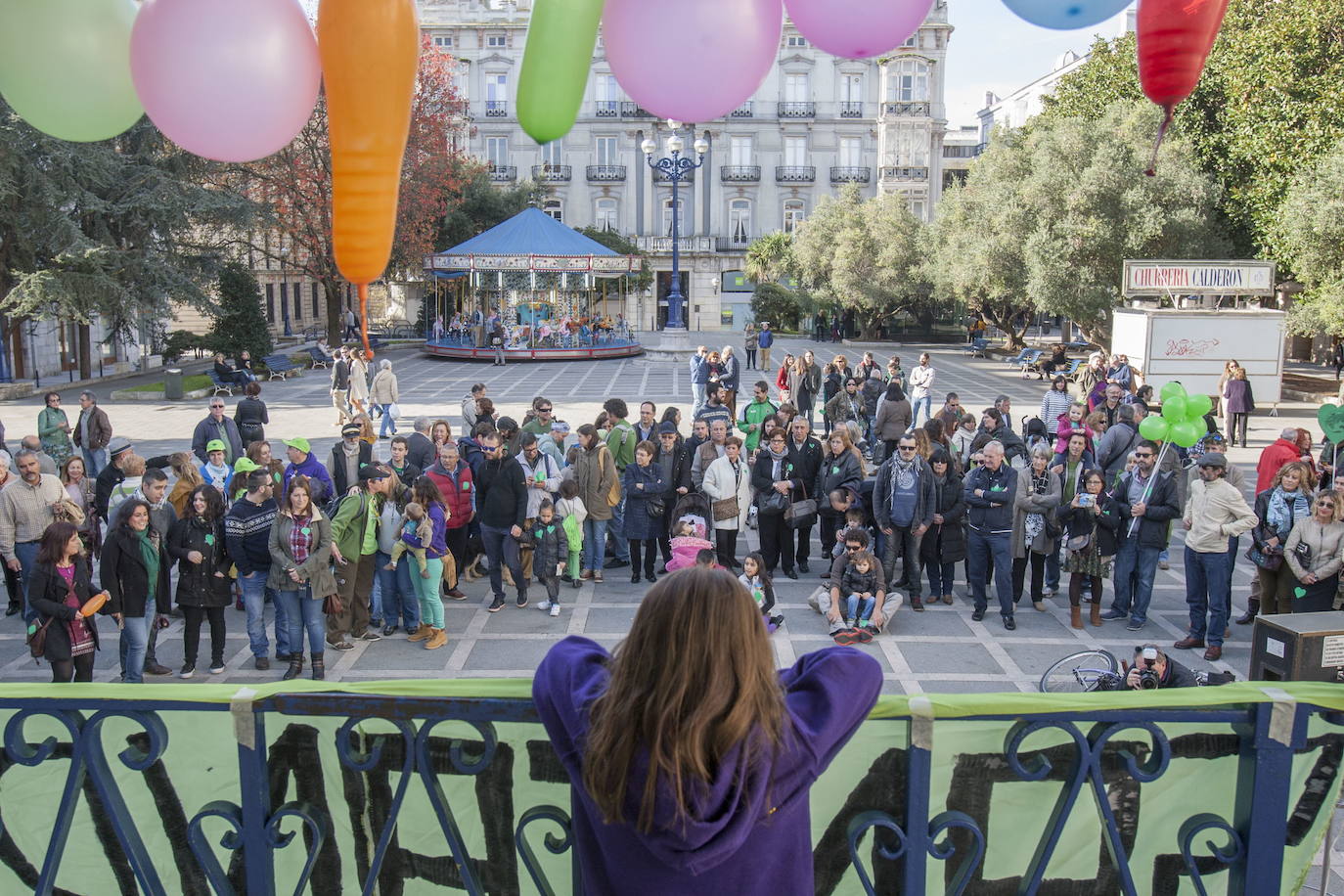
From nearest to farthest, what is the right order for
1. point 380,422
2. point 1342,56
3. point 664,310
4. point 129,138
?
point 380,422, point 1342,56, point 129,138, point 664,310

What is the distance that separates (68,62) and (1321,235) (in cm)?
2352

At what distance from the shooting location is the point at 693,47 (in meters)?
3.48

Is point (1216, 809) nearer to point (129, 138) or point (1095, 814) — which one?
point (1095, 814)

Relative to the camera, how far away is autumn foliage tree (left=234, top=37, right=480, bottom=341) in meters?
30.2

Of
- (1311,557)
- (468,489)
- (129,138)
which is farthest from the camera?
(129,138)

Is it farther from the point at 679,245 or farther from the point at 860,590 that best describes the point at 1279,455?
the point at 679,245

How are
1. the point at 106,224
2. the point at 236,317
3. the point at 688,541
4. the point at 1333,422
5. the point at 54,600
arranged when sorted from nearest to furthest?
the point at 54,600 < the point at 688,541 < the point at 1333,422 < the point at 106,224 < the point at 236,317

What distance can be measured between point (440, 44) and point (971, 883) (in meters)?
57.3

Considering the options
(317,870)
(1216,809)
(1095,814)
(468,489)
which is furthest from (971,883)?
(468,489)

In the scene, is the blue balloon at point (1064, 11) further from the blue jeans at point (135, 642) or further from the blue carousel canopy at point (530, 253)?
the blue carousel canopy at point (530, 253)

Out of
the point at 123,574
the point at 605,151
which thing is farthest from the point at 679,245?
the point at 123,574

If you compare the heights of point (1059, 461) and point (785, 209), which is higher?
point (785, 209)

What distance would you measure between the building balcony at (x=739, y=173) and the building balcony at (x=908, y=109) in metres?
7.31

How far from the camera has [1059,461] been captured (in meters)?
10.3
